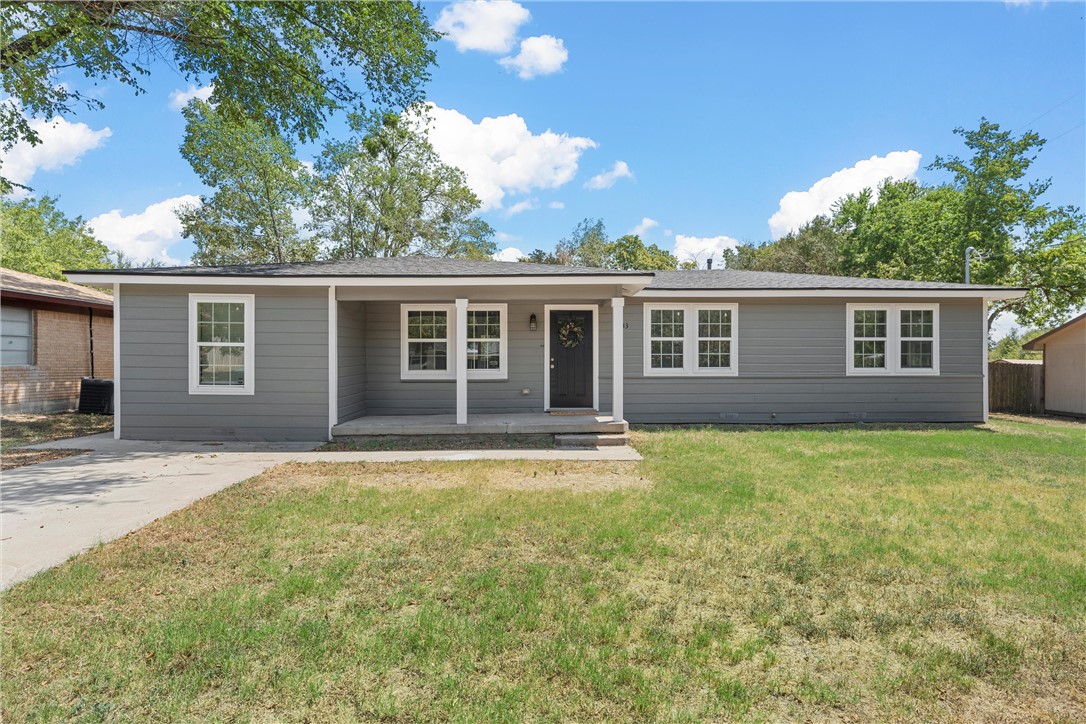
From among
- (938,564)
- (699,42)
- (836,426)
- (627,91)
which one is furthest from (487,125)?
(938,564)

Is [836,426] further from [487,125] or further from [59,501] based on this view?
[487,125]

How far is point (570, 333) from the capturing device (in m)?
11.0

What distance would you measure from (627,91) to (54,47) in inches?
497

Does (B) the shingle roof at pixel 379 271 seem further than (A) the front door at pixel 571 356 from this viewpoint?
No

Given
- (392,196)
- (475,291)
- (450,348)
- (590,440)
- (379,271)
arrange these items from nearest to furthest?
(590,440)
(475,291)
(379,271)
(450,348)
(392,196)

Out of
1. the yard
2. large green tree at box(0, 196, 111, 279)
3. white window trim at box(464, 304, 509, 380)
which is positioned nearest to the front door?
white window trim at box(464, 304, 509, 380)

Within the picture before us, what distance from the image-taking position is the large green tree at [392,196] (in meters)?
27.2

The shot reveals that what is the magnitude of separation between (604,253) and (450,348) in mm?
27614

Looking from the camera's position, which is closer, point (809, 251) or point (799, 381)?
point (799, 381)

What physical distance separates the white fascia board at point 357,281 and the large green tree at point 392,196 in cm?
1871

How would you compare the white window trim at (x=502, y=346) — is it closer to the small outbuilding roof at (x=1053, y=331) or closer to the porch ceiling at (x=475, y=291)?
the porch ceiling at (x=475, y=291)

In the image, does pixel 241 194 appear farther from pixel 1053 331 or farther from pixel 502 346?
pixel 1053 331

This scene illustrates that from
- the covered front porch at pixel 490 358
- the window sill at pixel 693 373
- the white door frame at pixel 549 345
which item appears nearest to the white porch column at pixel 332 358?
the covered front porch at pixel 490 358

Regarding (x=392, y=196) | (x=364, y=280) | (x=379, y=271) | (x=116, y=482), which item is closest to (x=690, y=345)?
(x=379, y=271)
